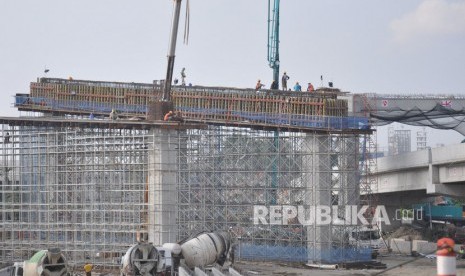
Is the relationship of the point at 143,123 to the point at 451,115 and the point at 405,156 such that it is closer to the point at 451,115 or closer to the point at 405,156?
the point at 451,115

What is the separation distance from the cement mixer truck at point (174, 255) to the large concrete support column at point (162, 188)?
268 centimetres

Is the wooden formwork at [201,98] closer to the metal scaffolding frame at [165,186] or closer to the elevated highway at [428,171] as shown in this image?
the metal scaffolding frame at [165,186]

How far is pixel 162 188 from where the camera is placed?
42.8m

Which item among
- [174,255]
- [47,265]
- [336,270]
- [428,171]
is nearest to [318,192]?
[336,270]

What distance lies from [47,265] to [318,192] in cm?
2283

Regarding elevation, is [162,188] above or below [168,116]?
below

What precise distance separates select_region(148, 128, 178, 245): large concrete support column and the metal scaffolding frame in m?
0.06

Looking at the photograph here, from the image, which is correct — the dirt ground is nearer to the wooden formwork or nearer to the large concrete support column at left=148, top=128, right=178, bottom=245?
the large concrete support column at left=148, top=128, right=178, bottom=245

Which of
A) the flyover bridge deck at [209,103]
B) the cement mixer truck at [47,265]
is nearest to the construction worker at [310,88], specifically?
the flyover bridge deck at [209,103]

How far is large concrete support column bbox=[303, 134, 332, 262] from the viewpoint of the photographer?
5009 centimetres

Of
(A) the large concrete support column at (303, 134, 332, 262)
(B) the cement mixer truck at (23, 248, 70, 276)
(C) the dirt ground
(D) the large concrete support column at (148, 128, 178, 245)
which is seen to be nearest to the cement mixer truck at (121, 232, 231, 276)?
(C) the dirt ground

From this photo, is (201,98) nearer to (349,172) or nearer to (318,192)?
(318,192)

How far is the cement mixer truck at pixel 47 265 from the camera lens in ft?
100

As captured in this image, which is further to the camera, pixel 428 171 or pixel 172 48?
pixel 428 171
